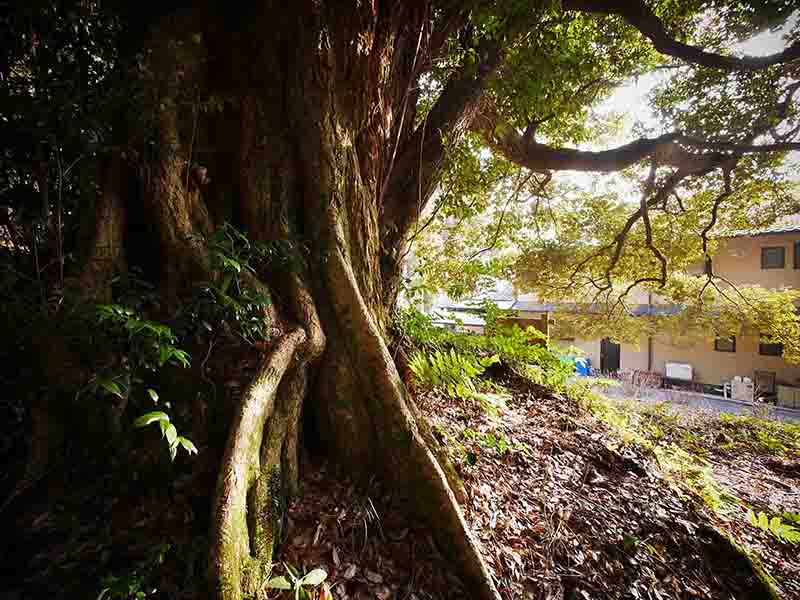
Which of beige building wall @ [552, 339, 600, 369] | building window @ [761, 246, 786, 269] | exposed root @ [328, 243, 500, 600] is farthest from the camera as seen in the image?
beige building wall @ [552, 339, 600, 369]

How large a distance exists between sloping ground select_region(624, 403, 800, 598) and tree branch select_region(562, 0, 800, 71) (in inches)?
178

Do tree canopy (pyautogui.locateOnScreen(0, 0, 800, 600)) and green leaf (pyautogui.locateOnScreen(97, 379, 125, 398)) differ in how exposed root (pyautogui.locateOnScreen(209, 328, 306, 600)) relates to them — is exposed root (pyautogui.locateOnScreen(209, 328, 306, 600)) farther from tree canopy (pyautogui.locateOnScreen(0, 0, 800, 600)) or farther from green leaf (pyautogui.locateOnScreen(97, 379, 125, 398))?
green leaf (pyautogui.locateOnScreen(97, 379, 125, 398))

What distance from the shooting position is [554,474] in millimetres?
2578

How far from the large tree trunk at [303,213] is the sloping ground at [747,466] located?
247 centimetres

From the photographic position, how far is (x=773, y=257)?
34.7 ft

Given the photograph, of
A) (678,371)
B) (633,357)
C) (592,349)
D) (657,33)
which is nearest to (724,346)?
(678,371)

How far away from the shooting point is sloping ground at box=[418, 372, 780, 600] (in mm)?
1777

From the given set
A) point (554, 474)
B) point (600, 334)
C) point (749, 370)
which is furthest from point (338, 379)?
point (749, 370)

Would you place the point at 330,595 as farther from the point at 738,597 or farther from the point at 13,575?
the point at 738,597

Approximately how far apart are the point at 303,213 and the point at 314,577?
2.09m

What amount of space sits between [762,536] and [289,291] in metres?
4.13

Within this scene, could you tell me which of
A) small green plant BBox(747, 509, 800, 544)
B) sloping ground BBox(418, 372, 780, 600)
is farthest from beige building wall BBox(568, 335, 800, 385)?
sloping ground BBox(418, 372, 780, 600)

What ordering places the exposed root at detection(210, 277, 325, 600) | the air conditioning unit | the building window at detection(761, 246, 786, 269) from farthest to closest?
1. the air conditioning unit
2. the building window at detection(761, 246, 786, 269)
3. the exposed root at detection(210, 277, 325, 600)

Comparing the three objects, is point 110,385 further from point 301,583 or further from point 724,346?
point 724,346
